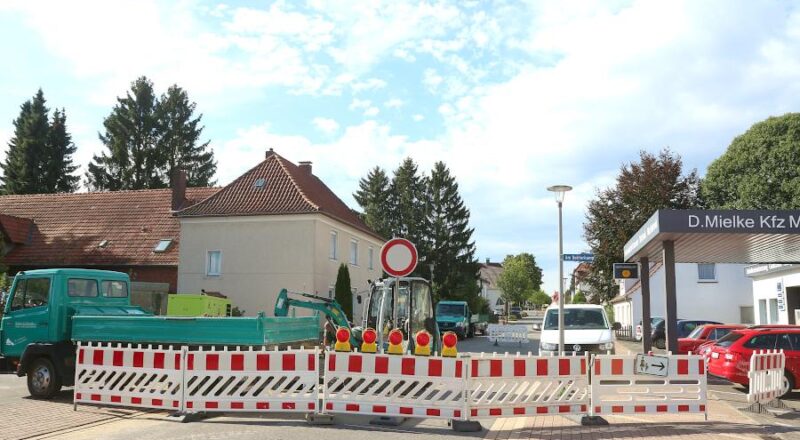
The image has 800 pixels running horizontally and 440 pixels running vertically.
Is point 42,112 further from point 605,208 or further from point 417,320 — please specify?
point 417,320

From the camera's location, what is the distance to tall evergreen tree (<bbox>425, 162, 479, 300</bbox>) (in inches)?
2450

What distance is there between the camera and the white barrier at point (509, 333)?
32.1 meters

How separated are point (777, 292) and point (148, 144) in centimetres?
5059

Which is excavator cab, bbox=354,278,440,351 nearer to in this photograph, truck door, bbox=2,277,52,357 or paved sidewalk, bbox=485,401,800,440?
paved sidewalk, bbox=485,401,800,440

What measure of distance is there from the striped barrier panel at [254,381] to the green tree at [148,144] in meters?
50.5

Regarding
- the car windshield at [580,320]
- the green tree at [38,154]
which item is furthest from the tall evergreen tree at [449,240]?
the car windshield at [580,320]

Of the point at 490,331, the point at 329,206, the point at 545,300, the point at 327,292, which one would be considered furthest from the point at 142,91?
the point at 545,300

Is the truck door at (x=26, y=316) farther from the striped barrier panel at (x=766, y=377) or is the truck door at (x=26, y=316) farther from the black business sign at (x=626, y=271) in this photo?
the black business sign at (x=626, y=271)

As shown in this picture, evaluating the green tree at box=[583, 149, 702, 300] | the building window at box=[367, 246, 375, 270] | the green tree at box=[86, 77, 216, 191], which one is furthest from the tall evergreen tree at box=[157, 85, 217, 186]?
the green tree at box=[583, 149, 702, 300]

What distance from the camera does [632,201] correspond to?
132ft

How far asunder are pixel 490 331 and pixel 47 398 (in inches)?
939

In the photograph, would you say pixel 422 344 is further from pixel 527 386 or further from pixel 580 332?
pixel 580 332

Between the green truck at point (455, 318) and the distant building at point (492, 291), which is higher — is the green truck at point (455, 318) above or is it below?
below

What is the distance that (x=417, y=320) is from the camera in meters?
12.8
